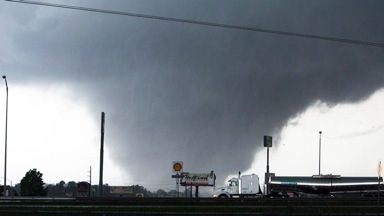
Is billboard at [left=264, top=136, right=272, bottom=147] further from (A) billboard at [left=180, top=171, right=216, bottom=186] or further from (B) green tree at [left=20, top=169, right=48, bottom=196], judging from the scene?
(B) green tree at [left=20, top=169, right=48, bottom=196]

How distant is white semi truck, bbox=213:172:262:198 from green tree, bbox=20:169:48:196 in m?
20.0

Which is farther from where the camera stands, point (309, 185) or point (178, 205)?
point (309, 185)

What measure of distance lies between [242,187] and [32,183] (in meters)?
24.5

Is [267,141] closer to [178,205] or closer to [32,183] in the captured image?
[32,183]

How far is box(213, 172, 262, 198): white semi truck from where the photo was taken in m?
69.9

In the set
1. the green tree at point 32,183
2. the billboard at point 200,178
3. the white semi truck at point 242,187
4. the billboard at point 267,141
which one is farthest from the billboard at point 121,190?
the billboard at point 267,141

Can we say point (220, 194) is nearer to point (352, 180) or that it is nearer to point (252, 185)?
point (252, 185)

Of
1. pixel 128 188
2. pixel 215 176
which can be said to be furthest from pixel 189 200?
pixel 128 188

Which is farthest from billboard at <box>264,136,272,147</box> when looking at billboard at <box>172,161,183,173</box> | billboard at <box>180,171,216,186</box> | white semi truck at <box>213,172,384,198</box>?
billboard at <box>172,161,183,173</box>

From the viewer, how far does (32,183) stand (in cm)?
7000

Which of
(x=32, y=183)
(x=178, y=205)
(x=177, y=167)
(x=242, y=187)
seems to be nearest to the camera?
(x=178, y=205)

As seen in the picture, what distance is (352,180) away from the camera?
73625mm

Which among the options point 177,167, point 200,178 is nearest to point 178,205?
point 177,167

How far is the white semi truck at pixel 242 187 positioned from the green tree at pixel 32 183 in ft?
65.6
